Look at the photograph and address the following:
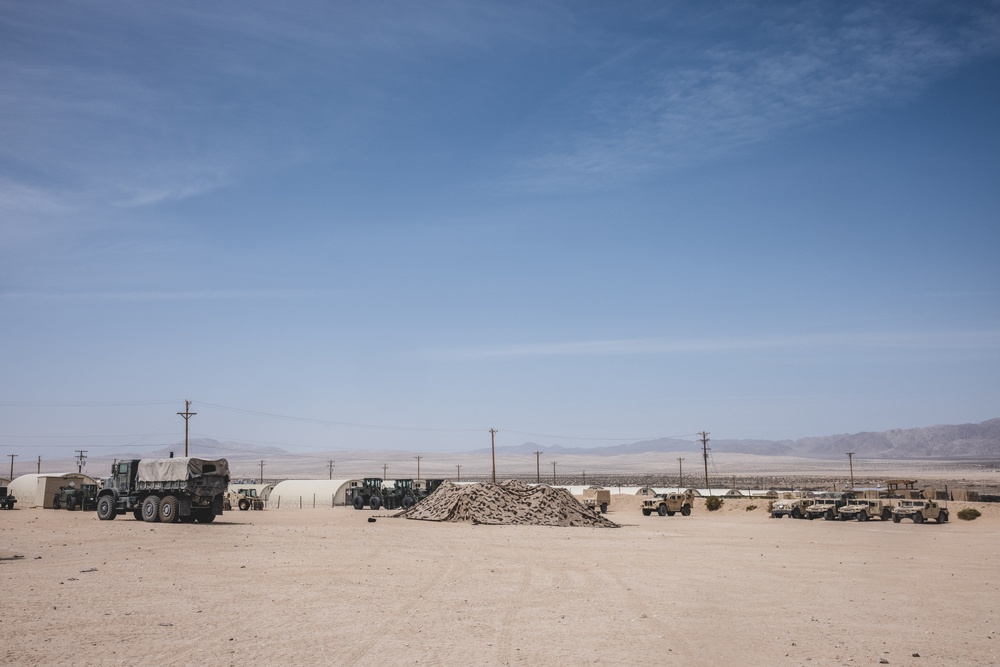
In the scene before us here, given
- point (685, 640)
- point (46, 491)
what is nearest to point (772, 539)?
point (685, 640)

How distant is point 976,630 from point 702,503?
51.4 m

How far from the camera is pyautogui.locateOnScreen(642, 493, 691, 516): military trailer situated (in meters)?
55.7

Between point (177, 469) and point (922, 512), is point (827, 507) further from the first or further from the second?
point (177, 469)

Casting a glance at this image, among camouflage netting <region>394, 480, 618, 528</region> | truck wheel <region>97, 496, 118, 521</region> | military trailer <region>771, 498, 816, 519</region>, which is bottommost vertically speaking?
military trailer <region>771, 498, 816, 519</region>

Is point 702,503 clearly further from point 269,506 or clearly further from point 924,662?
point 924,662

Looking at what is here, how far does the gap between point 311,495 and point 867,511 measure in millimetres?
43929

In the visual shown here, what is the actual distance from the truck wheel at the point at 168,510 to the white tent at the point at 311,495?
2948 centimetres

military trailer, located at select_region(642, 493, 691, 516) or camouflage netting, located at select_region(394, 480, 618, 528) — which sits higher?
camouflage netting, located at select_region(394, 480, 618, 528)

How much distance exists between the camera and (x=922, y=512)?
4503cm

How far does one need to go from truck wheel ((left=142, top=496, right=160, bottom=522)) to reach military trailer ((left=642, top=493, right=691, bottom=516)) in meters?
32.6

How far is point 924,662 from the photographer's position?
1123 centimetres

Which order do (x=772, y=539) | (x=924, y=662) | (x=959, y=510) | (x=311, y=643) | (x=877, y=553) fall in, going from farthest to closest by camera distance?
(x=959, y=510), (x=772, y=539), (x=877, y=553), (x=311, y=643), (x=924, y=662)

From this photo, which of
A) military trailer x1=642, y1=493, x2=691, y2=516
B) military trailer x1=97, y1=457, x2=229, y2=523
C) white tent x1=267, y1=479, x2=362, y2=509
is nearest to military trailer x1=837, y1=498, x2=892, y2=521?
military trailer x1=642, y1=493, x2=691, y2=516

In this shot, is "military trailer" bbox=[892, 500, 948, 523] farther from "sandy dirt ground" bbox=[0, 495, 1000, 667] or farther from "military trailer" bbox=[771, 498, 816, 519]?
"sandy dirt ground" bbox=[0, 495, 1000, 667]
